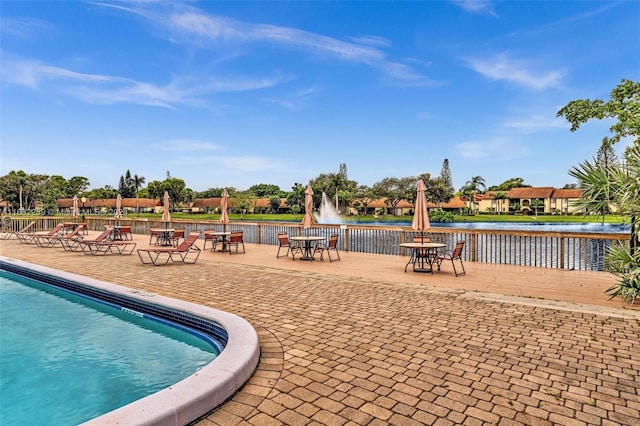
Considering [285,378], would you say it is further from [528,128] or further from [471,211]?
[471,211]

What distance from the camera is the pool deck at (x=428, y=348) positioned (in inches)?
102

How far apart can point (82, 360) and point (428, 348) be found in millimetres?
3939

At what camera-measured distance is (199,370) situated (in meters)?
3.22

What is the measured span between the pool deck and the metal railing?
Result: 154cm

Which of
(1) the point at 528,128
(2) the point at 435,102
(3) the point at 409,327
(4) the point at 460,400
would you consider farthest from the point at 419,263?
(1) the point at 528,128

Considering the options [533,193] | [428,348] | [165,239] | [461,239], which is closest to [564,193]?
[533,193]

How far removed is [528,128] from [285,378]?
128 ft

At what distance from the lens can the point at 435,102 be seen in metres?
33.2

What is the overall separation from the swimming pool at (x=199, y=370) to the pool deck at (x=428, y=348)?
134mm

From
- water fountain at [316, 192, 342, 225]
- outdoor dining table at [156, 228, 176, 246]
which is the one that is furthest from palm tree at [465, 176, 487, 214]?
outdoor dining table at [156, 228, 176, 246]

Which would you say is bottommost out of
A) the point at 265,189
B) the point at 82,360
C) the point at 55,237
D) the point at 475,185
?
the point at 82,360

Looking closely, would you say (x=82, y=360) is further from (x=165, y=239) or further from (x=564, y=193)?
(x=564, y=193)

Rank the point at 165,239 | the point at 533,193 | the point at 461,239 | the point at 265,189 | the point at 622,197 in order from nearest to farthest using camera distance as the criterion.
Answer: the point at 622,197 → the point at 461,239 → the point at 165,239 → the point at 533,193 → the point at 265,189

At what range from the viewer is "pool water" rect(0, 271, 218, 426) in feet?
11.3
